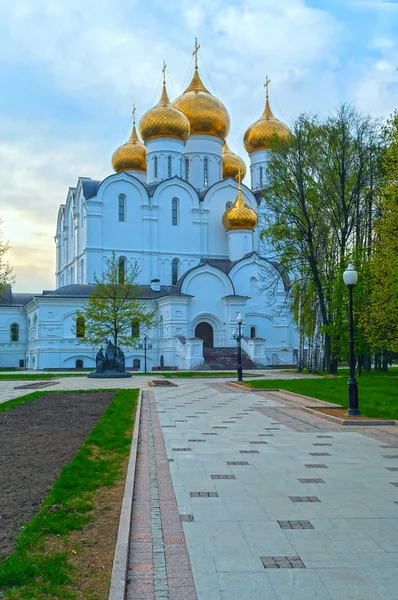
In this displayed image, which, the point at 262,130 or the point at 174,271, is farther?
the point at 262,130

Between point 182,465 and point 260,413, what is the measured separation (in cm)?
608

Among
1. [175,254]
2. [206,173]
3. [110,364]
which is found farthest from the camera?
[206,173]

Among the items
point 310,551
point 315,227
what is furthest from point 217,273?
point 310,551

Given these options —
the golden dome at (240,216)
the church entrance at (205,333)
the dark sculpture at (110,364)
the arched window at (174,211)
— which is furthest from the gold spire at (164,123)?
the dark sculpture at (110,364)

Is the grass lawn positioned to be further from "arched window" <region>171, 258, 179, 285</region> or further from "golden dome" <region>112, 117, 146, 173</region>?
"golden dome" <region>112, 117, 146, 173</region>

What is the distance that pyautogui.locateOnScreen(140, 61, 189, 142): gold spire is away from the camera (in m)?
45.4

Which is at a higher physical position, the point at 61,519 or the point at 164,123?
the point at 164,123

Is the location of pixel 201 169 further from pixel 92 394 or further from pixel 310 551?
pixel 310 551

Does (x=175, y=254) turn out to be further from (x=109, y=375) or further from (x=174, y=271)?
(x=109, y=375)

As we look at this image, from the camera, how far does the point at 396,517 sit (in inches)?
209

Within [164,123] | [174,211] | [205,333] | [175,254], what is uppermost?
[164,123]

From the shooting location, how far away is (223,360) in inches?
1561

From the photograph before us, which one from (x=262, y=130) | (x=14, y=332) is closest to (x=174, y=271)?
(x=14, y=332)

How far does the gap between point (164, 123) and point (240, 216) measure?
903 centimetres
